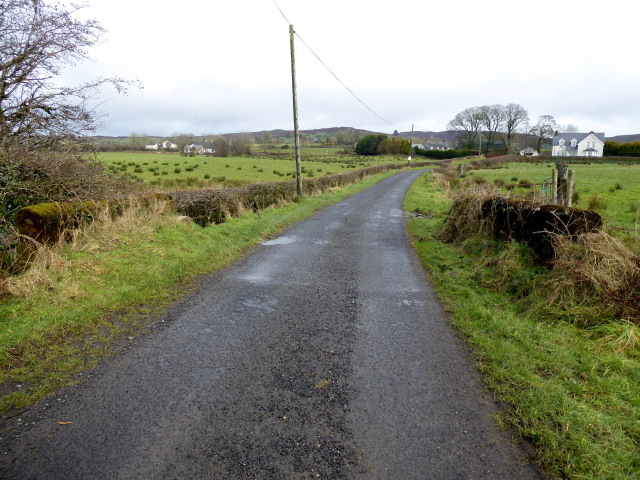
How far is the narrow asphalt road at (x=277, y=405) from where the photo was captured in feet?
8.48

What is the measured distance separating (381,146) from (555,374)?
102m

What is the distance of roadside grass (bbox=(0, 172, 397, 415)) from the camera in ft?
12.2

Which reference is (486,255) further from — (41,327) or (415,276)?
(41,327)

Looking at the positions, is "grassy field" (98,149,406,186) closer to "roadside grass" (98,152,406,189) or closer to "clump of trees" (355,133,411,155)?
"roadside grass" (98,152,406,189)

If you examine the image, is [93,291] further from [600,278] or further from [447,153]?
[447,153]

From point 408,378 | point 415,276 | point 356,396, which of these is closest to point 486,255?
point 415,276

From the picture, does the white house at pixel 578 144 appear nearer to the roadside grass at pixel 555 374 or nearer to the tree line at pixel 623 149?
the tree line at pixel 623 149

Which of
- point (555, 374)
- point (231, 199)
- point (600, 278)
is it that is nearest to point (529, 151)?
point (231, 199)

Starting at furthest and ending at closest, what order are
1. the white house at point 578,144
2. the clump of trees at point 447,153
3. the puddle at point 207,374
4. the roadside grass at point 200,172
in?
the white house at point 578,144 → the clump of trees at point 447,153 → the roadside grass at point 200,172 → the puddle at point 207,374

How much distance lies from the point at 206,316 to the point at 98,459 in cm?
257

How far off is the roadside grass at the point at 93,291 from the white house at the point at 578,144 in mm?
112637

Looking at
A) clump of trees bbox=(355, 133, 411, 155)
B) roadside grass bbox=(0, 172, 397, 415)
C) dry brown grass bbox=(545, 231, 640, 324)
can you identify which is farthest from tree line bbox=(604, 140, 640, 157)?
roadside grass bbox=(0, 172, 397, 415)

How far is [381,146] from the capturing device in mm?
101688

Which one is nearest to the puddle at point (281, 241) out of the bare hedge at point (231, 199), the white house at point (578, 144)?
the bare hedge at point (231, 199)
